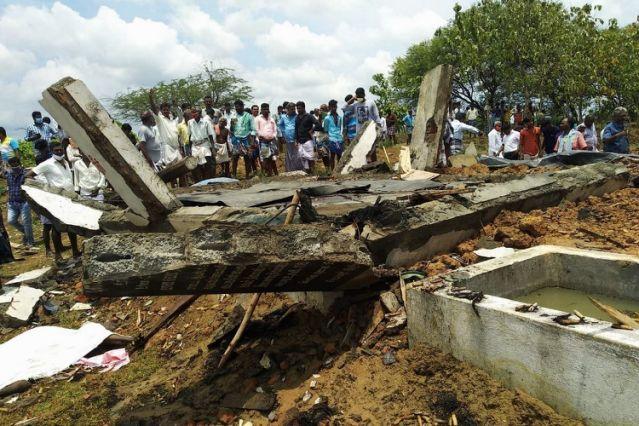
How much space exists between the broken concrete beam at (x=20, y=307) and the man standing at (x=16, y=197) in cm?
242

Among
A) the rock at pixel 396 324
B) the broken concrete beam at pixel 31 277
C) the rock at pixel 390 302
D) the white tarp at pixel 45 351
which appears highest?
the rock at pixel 390 302

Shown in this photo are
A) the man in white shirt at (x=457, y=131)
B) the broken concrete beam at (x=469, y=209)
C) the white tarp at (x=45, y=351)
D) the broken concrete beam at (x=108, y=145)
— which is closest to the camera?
the broken concrete beam at (x=469, y=209)

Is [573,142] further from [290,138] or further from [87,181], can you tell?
[87,181]

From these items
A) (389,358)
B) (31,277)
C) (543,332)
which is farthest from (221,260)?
(31,277)

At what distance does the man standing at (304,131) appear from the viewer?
10375 mm

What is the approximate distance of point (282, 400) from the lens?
325 centimetres

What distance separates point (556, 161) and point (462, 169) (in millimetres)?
1353

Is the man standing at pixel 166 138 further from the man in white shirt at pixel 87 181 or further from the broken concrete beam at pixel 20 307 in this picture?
the broken concrete beam at pixel 20 307

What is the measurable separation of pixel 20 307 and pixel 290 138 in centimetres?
650

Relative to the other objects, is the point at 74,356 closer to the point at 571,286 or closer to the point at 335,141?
the point at 571,286

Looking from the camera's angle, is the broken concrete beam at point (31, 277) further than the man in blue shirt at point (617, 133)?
No

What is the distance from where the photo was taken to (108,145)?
5.02m

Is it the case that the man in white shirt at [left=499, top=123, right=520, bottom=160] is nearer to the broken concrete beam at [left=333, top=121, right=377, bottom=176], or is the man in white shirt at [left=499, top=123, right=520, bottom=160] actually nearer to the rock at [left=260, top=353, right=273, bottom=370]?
the broken concrete beam at [left=333, top=121, right=377, bottom=176]

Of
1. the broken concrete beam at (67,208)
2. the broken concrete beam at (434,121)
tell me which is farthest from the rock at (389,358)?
the broken concrete beam at (434,121)
